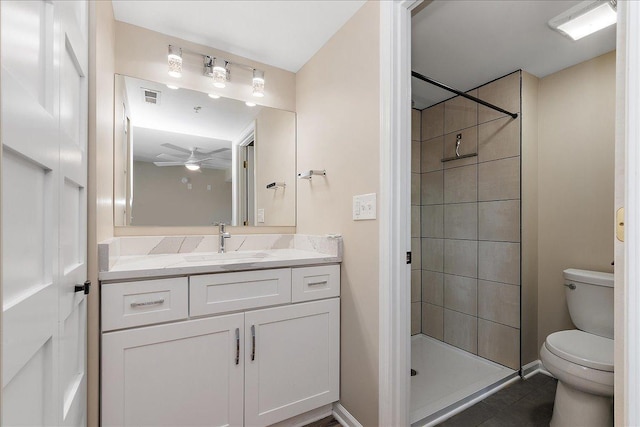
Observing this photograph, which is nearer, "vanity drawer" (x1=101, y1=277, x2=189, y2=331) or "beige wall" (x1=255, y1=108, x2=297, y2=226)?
"vanity drawer" (x1=101, y1=277, x2=189, y2=331)

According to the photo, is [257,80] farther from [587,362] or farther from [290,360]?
[587,362]

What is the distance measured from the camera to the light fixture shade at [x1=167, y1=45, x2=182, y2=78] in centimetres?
181

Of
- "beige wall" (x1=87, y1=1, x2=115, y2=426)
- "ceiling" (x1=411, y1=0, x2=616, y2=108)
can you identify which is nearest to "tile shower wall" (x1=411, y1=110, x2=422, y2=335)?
"ceiling" (x1=411, y1=0, x2=616, y2=108)

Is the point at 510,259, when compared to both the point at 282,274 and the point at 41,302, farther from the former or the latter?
the point at 41,302

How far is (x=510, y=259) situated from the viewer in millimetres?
2225

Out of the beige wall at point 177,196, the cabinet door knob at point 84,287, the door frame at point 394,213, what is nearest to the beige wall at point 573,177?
the door frame at point 394,213

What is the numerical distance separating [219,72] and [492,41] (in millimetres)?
1723

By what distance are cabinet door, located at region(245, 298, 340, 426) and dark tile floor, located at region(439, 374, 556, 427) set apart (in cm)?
72

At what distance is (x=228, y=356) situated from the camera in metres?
1.39

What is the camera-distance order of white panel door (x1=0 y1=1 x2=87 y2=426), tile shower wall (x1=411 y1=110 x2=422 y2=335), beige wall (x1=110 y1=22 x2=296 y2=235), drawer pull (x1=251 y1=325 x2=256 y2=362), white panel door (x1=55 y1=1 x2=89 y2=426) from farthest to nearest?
tile shower wall (x1=411 y1=110 x2=422 y2=335) < beige wall (x1=110 y1=22 x2=296 y2=235) < drawer pull (x1=251 y1=325 x2=256 y2=362) < white panel door (x1=55 y1=1 x2=89 y2=426) < white panel door (x1=0 y1=1 x2=87 y2=426)

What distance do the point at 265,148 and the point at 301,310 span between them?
121cm

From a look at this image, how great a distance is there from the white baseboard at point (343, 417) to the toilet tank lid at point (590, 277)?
1683 millimetres

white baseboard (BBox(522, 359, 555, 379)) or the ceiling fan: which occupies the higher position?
the ceiling fan

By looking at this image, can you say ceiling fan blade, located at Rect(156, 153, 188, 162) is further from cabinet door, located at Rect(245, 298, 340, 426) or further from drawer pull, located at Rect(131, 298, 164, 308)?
cabinet door, located at Rect(245, 298, 340, 426)
